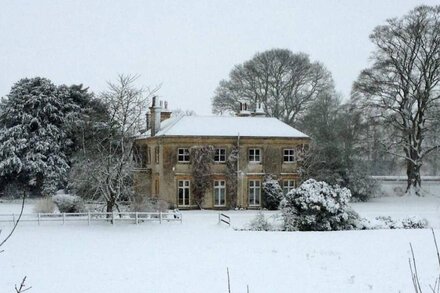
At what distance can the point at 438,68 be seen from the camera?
40656 mm

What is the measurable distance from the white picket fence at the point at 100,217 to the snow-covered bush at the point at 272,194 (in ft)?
27.0

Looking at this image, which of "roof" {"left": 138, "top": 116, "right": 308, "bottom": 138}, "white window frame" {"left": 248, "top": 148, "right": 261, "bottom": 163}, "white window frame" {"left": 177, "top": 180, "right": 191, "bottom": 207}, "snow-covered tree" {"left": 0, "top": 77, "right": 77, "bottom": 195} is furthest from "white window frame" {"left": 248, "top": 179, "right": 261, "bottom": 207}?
"snow-covered tree" {"left": 0, "top": 77, "right": 77, "bottom": 195}

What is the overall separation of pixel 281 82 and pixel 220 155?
805 inches

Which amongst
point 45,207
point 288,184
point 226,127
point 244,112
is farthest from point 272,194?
point 45,207

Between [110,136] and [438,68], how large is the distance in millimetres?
26077

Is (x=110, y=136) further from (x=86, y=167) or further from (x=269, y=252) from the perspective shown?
(x=269, y=252)

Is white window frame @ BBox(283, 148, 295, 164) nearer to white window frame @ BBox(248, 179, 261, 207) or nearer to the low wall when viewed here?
white window frame @ BBox(248, 179, 261, 207)

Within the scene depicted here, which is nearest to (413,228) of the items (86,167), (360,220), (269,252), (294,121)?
(360,220)

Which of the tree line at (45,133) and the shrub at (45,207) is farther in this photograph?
the tree line at (45,133)

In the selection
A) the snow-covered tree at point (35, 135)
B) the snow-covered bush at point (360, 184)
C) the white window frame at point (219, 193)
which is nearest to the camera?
the white window frame at point (219, 193)

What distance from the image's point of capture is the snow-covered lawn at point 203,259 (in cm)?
1605

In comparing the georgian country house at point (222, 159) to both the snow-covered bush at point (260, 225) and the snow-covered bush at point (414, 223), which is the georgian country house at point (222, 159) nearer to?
the snow-covered bush at point (260, 225)

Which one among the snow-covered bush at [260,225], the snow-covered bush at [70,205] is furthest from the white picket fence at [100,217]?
the snow-covered bush at [260,225]

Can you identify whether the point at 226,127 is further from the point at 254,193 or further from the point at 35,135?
the point at 35,135
